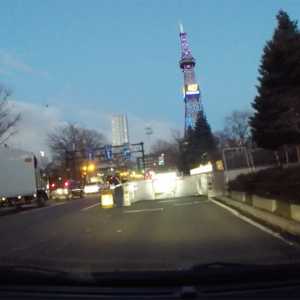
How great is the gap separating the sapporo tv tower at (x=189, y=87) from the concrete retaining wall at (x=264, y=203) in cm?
7331

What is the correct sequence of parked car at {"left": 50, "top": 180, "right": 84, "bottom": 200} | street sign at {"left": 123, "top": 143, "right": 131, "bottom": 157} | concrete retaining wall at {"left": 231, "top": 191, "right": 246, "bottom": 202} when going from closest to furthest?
concrete retaining wall at {"left": 231, "top": 191, "right": 246, "bottom": 202}
parked car at {"left": 50, "top": 180, "right": 84, "bottom": 200}
street sign at {"left": 123, "top": 143, "right": 131, "bottom": 157}

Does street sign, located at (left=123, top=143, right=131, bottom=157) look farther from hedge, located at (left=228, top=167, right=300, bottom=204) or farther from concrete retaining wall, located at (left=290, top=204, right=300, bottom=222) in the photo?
concrete retaining wall, located at (left=290, top=204, right=300, bottom=222)

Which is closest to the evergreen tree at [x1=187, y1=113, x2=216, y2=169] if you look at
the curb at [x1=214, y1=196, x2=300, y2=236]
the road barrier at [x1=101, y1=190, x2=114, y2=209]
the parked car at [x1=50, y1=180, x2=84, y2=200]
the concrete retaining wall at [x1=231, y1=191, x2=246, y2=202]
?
the parked car at [x1=50, y1=180, x2=84, y2=200]

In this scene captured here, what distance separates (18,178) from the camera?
91.8 ft

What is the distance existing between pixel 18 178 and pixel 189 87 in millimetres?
78849

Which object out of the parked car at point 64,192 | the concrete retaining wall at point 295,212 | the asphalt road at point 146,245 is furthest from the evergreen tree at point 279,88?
the parked car at point 64,192

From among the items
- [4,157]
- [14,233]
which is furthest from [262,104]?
[14,233]

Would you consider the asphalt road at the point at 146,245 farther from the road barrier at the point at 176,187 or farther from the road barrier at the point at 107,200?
the road barrier at the point at 176,187

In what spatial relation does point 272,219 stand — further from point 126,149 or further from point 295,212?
point 126,149

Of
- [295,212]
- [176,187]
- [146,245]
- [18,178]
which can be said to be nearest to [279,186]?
[295,212]

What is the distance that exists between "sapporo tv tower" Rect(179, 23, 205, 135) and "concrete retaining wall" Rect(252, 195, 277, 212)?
73.3 meters

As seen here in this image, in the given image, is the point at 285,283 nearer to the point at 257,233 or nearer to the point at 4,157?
the point at 257,233

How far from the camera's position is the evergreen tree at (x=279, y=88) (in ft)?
96.0

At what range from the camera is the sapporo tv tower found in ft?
307
